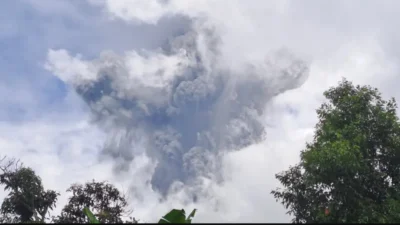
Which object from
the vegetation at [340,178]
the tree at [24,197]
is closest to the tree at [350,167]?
the vegetation at [340,178]

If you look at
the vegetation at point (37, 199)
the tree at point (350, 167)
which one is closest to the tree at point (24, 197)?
the vegetation at point (37, 199)

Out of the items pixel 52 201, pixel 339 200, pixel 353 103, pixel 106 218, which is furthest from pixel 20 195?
pixel 353 103

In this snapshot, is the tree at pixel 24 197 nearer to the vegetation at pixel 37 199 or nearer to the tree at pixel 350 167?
the vegetation at pixel 37 199

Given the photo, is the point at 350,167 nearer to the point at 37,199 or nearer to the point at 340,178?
the point at 340,178

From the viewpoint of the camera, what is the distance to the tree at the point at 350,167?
17922 mm

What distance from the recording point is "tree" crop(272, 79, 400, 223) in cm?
1792

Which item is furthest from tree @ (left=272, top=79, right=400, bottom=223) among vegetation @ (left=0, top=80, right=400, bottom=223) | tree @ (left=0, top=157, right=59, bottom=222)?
tree @ (left=0, top=157, right=59, bottom=222)

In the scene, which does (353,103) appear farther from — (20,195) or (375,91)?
(20,195)

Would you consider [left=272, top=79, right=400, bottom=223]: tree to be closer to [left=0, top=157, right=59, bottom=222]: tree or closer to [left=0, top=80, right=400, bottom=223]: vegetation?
[left=0, top=80, right=400, bottom=223]: vegetation

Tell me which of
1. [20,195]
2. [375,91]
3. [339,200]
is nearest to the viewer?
[339,200]

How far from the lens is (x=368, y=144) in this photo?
20.1 m

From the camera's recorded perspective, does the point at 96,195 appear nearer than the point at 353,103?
No

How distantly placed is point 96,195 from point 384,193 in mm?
14301

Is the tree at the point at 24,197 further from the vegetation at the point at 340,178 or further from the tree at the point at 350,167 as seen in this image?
the tree at the point at 350,167
